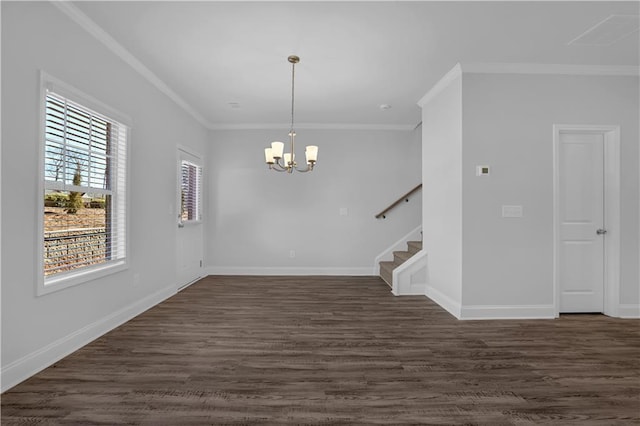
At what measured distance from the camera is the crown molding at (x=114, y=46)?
2506 mm

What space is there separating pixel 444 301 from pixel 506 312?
65 cm

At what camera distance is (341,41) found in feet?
9.75

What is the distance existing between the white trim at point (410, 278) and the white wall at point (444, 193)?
0.35 feet

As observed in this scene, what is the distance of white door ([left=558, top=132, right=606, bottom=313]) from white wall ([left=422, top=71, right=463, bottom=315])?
1.12 metres

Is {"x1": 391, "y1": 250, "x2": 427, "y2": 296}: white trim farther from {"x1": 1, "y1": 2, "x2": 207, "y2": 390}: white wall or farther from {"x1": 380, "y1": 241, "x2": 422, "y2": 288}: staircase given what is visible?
{"x1": 1, "y1": 2, "x2": 207, "y2": 390}: white wall

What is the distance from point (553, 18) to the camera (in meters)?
2.63

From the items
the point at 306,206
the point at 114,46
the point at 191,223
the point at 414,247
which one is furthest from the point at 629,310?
the point at 114,46

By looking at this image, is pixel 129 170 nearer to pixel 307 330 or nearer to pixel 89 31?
pixel 89 31

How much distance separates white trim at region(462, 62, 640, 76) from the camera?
3463mm

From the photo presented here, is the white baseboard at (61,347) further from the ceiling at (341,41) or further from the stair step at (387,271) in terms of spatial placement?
the stair step at (387,271)

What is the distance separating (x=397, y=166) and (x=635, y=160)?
3.14 metres

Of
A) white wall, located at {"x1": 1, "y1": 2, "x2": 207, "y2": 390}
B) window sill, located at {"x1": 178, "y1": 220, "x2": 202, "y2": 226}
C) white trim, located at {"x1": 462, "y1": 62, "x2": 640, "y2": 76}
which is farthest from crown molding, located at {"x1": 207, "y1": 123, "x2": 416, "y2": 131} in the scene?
white trim, located at {"x1": 462, "y1": 62, "x2": 640, "y2": 76}

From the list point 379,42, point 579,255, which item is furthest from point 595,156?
point 379,42

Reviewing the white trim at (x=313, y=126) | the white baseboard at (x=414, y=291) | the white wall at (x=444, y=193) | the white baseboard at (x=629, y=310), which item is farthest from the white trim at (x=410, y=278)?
the white trim at (x=313, y=126)
